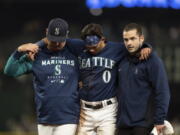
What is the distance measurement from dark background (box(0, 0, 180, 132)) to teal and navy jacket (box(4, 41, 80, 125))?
6.71m

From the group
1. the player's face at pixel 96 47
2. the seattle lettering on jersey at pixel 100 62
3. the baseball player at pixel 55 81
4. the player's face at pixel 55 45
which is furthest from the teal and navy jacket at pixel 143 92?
the player's face at pixel 55 45

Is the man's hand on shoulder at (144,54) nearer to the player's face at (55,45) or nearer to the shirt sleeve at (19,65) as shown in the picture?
the player's face at (55,45)

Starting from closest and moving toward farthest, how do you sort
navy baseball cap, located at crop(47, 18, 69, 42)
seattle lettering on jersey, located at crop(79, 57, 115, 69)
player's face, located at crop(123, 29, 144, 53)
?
player's face, located at crop(123, 29, 144, 53) → navy baseball cap, located at crop(47, 18, 69, 42) → seattle lettering on jersey, located at crop(79, 57, 115, 69)

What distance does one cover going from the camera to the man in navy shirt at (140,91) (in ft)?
20.6

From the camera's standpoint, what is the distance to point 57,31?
6.50 m

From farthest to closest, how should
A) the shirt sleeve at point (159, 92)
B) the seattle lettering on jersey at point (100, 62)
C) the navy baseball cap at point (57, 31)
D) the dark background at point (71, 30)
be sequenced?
1. the dark background at point (71, 30)
2. the seattle lettering on jersey at point (100, 62)
3. the navy baseball cap at point (57, 31)
4. the shirt sleeve at point (159, 92)

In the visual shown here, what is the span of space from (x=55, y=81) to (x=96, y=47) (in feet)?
1.67

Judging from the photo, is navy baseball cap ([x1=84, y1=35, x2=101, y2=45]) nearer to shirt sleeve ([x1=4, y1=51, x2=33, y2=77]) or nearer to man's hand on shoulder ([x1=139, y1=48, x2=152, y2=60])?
man's hand on shoulder ([x1=139, y1=48, x2=152, y2=60])

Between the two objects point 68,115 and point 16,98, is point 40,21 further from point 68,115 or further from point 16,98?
point 68,115

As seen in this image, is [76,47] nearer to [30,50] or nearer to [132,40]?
[30,50]

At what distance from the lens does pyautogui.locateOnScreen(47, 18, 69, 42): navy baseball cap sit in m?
6.48

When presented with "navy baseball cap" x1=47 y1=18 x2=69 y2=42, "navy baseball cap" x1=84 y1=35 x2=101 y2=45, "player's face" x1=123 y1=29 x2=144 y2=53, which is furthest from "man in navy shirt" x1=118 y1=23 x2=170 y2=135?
"navy baseball cap" x1=47 y1=18 x2=69 y2=42

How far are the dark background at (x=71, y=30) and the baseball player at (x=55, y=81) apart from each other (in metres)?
6.73

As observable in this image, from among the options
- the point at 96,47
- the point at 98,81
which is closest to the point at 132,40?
the point at 96,47
